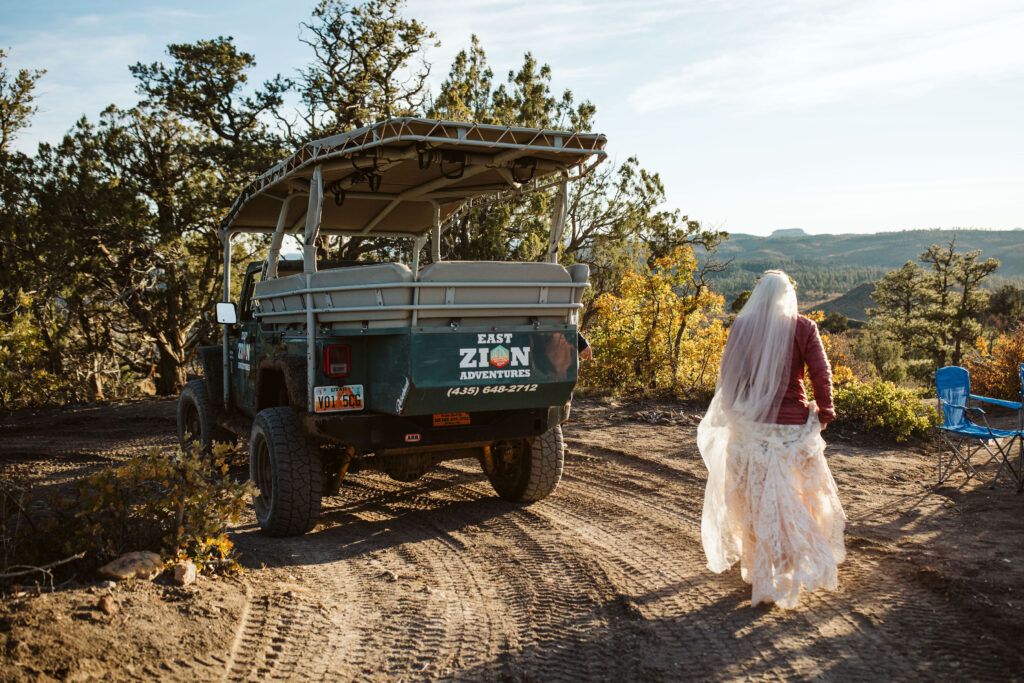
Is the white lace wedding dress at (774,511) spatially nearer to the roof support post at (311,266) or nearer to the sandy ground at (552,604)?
the sandy ground at (552,604)

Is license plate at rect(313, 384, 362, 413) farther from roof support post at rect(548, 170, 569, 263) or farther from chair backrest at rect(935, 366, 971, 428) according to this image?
chair backrest at rect(935, 366, 971, 428)

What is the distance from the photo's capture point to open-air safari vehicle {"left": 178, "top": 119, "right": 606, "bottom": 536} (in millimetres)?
4852

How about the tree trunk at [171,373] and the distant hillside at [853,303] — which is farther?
the distant hillside at [853,303]

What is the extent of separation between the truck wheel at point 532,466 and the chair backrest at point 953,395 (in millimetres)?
3618

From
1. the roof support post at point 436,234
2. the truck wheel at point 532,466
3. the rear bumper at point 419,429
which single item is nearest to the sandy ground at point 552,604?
the truck wheel at point 532,466

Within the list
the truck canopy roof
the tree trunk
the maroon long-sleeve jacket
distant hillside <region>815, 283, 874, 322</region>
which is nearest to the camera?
the maroon long-sleeve jacket

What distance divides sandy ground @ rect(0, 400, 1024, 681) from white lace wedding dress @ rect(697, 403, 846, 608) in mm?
179

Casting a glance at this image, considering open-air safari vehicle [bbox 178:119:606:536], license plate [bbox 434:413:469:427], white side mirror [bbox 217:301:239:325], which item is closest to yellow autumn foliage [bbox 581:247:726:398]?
open-air safari vehicle [bbox 178:119:606:536]

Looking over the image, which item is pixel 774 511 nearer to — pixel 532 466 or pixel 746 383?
pixel 746 383

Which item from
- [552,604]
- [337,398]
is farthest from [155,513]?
[552,604]

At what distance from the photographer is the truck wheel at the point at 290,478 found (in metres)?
5.41

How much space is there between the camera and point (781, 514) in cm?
417

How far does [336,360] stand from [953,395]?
5.55 m

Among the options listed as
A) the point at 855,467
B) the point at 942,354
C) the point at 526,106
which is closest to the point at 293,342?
the point at 855,467
